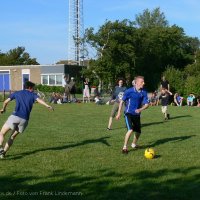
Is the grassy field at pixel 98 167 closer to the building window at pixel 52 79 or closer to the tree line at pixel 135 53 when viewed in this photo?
the tree line at pixel 135 53

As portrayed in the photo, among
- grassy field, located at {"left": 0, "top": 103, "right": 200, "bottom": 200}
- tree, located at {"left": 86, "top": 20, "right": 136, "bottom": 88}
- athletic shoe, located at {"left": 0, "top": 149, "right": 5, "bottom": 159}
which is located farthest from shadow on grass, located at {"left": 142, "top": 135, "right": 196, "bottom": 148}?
tree, located at {"left": 86, "top": 20, "right": 136, "bottom": 88}

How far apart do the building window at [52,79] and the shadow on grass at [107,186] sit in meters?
51.8

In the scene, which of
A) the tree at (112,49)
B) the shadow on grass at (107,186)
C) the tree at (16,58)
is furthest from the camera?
the tree at (16,58)

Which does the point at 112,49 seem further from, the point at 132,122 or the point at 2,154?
the point at 2,154

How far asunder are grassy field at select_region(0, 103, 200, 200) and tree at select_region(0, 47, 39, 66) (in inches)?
2601

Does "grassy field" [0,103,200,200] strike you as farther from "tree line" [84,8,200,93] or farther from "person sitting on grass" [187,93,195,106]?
"tree line" [84,8,200,93]

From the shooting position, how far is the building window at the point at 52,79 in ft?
197

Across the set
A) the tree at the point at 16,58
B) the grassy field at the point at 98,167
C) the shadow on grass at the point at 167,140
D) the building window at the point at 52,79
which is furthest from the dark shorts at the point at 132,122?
the tree at the point at 16,58

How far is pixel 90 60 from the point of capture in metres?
56.9

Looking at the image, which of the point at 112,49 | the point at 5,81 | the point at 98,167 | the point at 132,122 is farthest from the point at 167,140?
the point at 5,81

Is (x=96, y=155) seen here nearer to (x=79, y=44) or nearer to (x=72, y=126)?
(x=72, y=126)

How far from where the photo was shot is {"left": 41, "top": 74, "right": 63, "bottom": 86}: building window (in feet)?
197

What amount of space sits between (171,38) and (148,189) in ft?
206

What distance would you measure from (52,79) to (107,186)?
5383 cm
